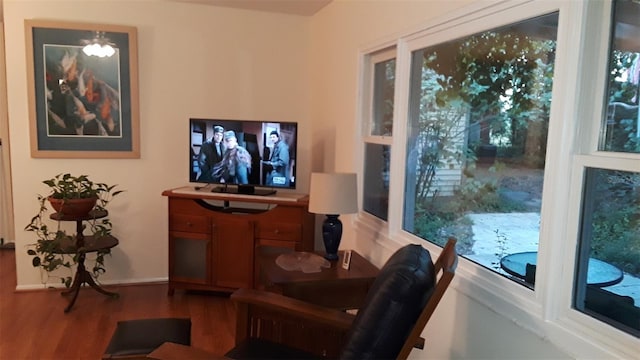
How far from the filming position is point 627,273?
1254 mm

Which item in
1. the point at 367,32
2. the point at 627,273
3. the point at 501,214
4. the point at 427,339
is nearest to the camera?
the point at 627,273

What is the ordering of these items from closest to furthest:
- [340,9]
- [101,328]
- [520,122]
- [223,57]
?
[520,122], [101,328], [340,9], [223,57]

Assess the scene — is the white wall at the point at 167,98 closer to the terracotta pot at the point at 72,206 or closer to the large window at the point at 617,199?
the terracotta pot at the point at 72,206

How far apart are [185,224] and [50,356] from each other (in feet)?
4.06

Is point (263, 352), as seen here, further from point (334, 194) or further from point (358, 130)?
point (358, 130)

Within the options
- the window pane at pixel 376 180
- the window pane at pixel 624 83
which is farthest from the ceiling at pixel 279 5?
the window pane at pixel 624 83

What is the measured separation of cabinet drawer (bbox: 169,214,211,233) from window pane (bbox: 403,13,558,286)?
5.56ft

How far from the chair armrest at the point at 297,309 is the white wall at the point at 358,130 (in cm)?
46

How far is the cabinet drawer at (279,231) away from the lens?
333cm

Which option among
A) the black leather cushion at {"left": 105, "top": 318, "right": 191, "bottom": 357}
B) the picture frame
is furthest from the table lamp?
the picture frame

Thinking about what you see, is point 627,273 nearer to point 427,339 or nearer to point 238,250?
point 427,339

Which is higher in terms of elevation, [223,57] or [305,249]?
[223,57]

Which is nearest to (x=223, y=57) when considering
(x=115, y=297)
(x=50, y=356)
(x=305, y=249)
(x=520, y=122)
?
(x=305, y=249)

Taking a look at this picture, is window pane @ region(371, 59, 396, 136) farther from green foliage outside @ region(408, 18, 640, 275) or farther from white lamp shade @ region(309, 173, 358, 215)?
white lamp shade @ region(309, 173, 358, 215)
